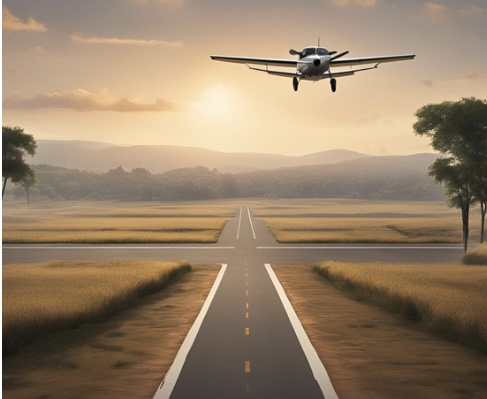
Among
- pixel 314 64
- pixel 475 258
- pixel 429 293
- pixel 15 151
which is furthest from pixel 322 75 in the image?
pixel 15 151

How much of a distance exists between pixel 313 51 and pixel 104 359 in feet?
73.0

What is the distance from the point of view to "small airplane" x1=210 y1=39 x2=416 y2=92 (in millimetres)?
33072

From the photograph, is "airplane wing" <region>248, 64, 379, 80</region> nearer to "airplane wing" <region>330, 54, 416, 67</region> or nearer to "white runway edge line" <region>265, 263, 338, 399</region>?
"airplane wing" <region>330, 54, 416, 67</region>

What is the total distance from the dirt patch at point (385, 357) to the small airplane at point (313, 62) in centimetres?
1203

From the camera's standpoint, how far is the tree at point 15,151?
331ft

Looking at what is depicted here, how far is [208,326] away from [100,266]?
931 inches

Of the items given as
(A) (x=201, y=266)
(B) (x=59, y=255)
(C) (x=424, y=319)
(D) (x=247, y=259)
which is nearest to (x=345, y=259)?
(D) (x=247, y=259)

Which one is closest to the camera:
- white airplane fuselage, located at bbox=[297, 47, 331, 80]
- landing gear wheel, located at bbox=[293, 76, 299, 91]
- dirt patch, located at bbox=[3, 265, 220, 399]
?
dirt patch, located at bbox=[3, 265, 220, 399]

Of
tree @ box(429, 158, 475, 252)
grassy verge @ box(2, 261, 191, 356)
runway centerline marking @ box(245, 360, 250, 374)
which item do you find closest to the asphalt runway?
runway centerline marking @ box(245, 360, 250, 374)

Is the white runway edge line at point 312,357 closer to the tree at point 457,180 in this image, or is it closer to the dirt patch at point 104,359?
the dirt patch at point 104,359

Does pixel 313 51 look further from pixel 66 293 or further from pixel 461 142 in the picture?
pixel 461 142

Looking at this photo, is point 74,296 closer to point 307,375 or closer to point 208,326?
point 208,326

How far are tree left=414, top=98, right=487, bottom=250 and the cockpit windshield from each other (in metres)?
39.6

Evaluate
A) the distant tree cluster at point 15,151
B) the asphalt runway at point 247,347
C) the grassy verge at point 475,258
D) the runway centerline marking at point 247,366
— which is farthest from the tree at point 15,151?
the runway centerline marking at point 247,366
